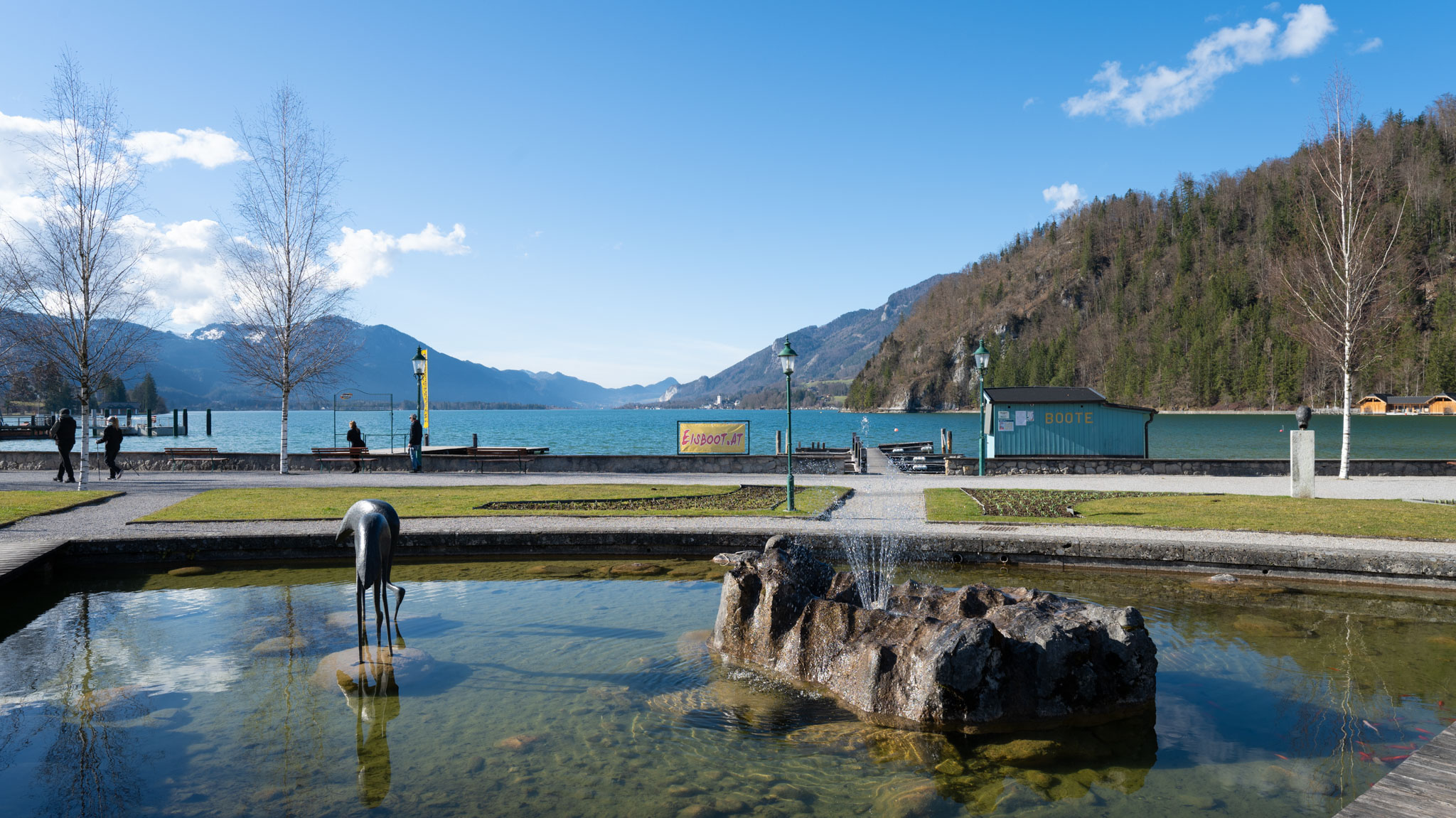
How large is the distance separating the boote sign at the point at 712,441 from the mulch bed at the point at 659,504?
9.81 meters

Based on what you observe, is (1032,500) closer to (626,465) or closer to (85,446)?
(626,465)

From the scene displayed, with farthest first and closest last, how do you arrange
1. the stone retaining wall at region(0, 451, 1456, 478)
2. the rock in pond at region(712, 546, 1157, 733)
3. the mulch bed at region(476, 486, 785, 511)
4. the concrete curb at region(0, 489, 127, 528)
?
the stone retaining wall at region(0, 451, 1456, 478)
the mulch bed at region(476, 486, 785, 511)
the concrete curb at region(0, 489, 127, 528)
the rock in pond at region(712, 546, 1157, 733)

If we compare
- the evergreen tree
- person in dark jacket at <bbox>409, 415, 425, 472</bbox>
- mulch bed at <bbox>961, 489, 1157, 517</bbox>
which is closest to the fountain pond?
mulch bed at <bbox>961, 489, 1157, 517</bbox>

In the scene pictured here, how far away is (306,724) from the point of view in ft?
22.2

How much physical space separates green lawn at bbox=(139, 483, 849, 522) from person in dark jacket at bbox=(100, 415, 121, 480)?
5754 millimetres

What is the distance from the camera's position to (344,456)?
97.0ft

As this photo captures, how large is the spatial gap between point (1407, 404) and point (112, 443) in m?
170

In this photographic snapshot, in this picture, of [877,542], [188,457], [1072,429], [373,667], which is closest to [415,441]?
[188,457]

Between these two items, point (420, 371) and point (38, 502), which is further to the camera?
point (420, 371)

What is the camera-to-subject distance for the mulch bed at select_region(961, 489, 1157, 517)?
54.7 ft

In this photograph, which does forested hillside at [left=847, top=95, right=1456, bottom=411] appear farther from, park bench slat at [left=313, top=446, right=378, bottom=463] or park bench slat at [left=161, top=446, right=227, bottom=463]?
park bench slat at [left=161, top=446, right=227, bottom=463]

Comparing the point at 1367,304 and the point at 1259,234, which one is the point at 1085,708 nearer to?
the point at 1367,304

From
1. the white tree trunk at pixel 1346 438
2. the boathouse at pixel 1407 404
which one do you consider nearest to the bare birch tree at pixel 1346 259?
the white tree trunk at pixel 1346 438

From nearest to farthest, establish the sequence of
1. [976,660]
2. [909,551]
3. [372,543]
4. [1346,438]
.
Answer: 1. [976,660]
2. [372,543]
3. [909,551]
4. [1346,438]
